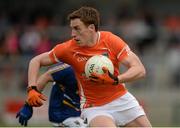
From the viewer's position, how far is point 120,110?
978cm

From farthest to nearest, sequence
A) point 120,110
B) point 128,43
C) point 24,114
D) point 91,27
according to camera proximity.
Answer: point 128,43
point 24,114
point 120,110
point 91,27

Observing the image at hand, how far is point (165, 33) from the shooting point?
68.6 feet

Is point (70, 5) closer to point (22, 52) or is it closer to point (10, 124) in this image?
point (22, 52)

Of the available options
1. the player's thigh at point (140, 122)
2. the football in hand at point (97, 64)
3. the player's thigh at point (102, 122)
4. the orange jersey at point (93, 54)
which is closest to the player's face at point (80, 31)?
the orange jersey at point (93, 54)

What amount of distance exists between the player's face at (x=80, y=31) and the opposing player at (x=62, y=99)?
917 millimetres

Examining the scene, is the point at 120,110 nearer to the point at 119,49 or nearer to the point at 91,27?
the point at 119,49

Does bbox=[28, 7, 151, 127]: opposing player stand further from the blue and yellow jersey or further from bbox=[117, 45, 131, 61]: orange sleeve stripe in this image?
the blue and yellow jersey

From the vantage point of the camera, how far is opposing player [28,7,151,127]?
31.2 feet

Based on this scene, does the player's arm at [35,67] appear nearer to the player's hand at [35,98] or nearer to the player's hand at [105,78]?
the player's hand at [35,98]

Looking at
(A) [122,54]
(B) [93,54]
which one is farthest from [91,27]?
(A) [122,54]

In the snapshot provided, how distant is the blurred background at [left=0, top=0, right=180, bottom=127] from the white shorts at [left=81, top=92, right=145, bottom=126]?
6918 mm

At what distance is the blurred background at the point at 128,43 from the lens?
18484mm

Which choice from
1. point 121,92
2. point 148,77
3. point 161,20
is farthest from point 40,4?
point 121,92

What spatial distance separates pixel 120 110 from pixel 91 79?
679 millimetres
